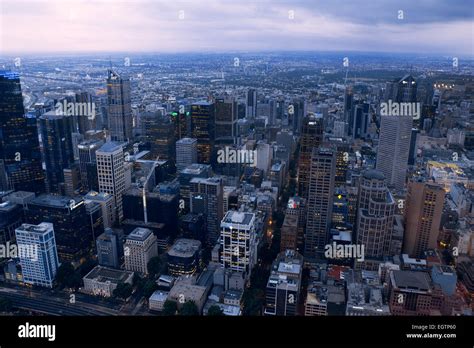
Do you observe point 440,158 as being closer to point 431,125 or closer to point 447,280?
point 431,125

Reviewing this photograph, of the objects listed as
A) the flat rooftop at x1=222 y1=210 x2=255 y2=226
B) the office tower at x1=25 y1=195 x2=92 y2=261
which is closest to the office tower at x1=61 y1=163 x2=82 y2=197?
the office tower at x1=25 y1=195 x2=92 y2=261

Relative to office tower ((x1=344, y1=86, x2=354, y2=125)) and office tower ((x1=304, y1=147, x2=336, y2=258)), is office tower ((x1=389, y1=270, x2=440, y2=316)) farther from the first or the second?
office tower ((x1=344, y1=86, x2=354, y2=125))

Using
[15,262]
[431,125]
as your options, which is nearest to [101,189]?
[15,262]

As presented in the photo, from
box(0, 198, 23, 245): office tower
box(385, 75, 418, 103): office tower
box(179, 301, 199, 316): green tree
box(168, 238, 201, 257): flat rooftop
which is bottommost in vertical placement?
box(179, 301, 199, 316): green tree

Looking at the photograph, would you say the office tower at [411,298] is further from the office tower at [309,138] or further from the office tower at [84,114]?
the office tower at [84,114]

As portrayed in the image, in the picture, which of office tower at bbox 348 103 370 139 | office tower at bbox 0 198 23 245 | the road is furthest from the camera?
office tower at bbox 348 103 370 139

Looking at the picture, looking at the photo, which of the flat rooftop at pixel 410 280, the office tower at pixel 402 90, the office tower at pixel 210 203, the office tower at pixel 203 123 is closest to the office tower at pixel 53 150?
the office tower at pixel 203 123

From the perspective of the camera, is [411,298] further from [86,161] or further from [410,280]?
[86,161]
